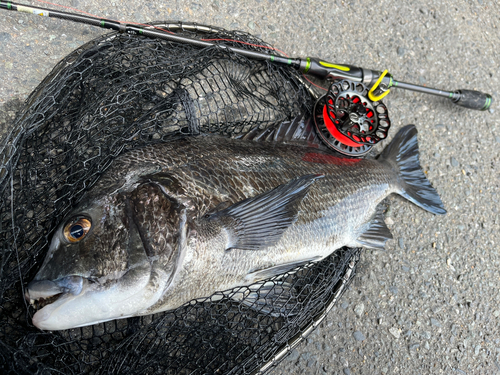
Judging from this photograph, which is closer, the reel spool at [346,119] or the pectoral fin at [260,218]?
the pectoral fin at [260,218]

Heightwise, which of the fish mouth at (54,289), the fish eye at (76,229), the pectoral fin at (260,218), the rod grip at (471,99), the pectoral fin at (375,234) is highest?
Result: the fish eye at (76,229)

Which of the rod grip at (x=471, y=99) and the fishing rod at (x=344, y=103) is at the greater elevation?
the fishing rod at (x=344, y=103)

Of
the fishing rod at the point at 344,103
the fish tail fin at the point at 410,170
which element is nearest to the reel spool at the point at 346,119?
the fishing rod at the point at 344,103

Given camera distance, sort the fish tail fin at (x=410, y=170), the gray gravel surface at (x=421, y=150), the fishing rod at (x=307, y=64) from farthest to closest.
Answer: the fish tail fin at (x=410, y=170)
the gray gravel surface at (x=421, y=150)
the fishing rod at (x=307, y=64)

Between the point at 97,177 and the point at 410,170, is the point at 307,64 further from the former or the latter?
the point at 97,177

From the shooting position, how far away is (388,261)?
2705 mm

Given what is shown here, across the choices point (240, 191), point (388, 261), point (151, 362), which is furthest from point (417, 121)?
point (151, 362)

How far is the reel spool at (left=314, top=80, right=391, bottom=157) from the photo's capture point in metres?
2.22

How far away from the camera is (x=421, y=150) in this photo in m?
2.98

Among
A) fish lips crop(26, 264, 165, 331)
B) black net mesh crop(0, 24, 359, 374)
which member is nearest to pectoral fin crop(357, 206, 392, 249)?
black net mesh crop(0, 24, 359, 374)

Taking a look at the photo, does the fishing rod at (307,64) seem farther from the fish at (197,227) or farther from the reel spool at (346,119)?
the fish at (197,227)

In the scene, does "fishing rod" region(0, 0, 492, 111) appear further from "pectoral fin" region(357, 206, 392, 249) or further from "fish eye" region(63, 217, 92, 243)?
"fish eye" region(63, 217, 92, 243)

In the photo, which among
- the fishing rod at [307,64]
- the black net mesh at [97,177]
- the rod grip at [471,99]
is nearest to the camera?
the black net mesh at [97,177]

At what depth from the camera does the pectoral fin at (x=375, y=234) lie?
2.29 m
